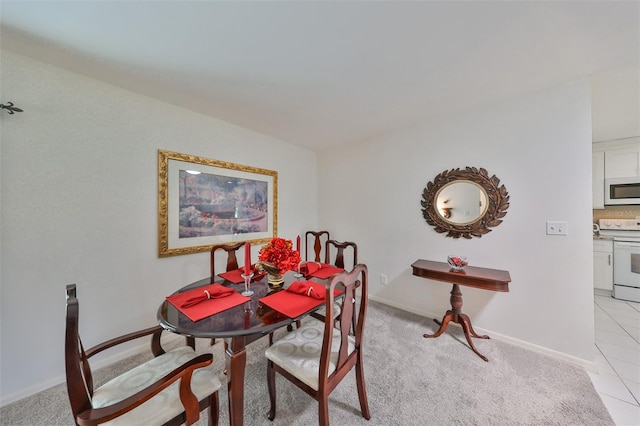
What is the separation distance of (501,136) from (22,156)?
12.9 feet

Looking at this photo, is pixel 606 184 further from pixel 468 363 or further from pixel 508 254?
pixel 468 363

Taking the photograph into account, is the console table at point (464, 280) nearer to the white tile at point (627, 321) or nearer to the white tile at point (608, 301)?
the white tile at point (627, 321)

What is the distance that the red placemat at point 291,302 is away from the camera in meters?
1.24

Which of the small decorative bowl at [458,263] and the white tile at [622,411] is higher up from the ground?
the small decorative bowl at [458,263]

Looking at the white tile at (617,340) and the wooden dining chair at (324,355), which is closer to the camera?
the wooden dining chair at (324,355)

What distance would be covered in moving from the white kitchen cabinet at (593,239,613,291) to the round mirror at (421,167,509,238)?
269cm

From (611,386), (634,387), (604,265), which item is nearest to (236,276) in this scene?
(611,386)

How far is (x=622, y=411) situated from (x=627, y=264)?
9.50 feet

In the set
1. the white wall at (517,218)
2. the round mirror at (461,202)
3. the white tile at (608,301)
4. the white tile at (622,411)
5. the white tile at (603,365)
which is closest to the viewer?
the white tile at (622,411)

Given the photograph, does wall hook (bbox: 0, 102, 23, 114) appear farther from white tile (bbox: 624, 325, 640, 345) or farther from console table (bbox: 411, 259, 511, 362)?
white tile (bbox: 624, 325, 640, 345)

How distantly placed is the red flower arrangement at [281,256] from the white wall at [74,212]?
3.92ft

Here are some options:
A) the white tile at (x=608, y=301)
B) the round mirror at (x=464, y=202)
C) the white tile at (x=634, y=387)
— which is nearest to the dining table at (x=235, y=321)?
the round mirror at (x=464, y=202)

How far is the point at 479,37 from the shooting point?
1321 mm

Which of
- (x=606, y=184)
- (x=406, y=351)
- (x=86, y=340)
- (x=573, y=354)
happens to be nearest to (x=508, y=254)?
(x=573, y=354)
